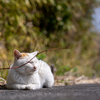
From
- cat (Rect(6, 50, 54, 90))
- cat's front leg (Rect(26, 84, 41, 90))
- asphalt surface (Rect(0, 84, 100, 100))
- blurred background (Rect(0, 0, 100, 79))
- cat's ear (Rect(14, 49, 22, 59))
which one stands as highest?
blurred background (Rect(0, 0, 100, 79))

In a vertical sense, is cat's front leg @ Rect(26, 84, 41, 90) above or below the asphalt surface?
above

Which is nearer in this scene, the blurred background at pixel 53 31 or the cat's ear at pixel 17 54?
the cat's ear at pixel 17 54

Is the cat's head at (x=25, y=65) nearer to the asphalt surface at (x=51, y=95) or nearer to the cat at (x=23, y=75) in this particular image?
the cat at (x=23, y=75)

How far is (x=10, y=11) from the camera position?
17.9ft

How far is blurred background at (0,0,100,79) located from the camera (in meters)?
5.34

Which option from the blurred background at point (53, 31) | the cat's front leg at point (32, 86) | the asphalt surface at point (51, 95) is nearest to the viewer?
the asphalt surface at point (51, 95)

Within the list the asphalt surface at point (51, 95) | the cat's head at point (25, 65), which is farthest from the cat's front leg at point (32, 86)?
the asphalt surface at point (51, 95)

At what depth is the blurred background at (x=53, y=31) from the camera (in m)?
5.34

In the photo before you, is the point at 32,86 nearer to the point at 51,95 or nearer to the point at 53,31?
the point at 51,95

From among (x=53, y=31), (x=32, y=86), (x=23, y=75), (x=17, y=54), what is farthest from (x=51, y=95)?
(x=53, y=31)

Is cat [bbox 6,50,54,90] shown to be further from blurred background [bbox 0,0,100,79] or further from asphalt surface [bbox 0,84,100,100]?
blurred background [bbox 0,0,100,79]

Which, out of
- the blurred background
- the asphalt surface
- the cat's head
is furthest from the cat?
the blurred background

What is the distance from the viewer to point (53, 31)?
7762mm

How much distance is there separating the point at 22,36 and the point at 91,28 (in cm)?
458
